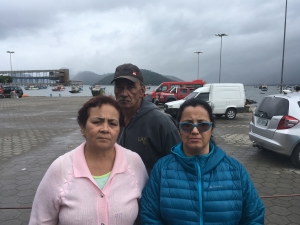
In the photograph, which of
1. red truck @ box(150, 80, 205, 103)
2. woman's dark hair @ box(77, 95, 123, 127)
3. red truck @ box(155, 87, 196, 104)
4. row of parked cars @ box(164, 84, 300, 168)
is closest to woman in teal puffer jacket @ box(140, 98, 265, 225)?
woman's dark hair @ box(77, 95, 123, 127)

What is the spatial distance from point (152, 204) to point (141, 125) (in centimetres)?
66

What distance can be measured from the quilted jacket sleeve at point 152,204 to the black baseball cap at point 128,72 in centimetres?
80

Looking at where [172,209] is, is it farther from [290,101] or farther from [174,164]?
[290,101]

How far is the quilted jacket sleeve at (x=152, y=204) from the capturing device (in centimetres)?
166

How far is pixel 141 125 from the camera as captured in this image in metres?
2.11

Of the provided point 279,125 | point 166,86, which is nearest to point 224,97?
point 279,125

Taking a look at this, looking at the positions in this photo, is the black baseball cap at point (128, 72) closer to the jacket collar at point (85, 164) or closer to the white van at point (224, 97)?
the jacket collar at point (85, 164)

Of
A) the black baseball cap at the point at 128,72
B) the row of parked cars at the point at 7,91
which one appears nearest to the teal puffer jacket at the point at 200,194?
the black baseball cap at the point at 128,72

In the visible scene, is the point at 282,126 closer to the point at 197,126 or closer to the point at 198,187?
the point at 197,126

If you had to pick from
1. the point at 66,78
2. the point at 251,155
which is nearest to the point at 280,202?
the point at 251,155

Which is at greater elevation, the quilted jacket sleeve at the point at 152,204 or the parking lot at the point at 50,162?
the quilted jacket sleeve at the point at 152,204

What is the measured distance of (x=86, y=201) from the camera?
1.55 metres

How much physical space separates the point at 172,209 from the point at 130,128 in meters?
0.77

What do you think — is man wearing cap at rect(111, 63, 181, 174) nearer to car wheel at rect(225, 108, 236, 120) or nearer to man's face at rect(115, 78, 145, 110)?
man's face at rect(115, 78, 145, 110)
